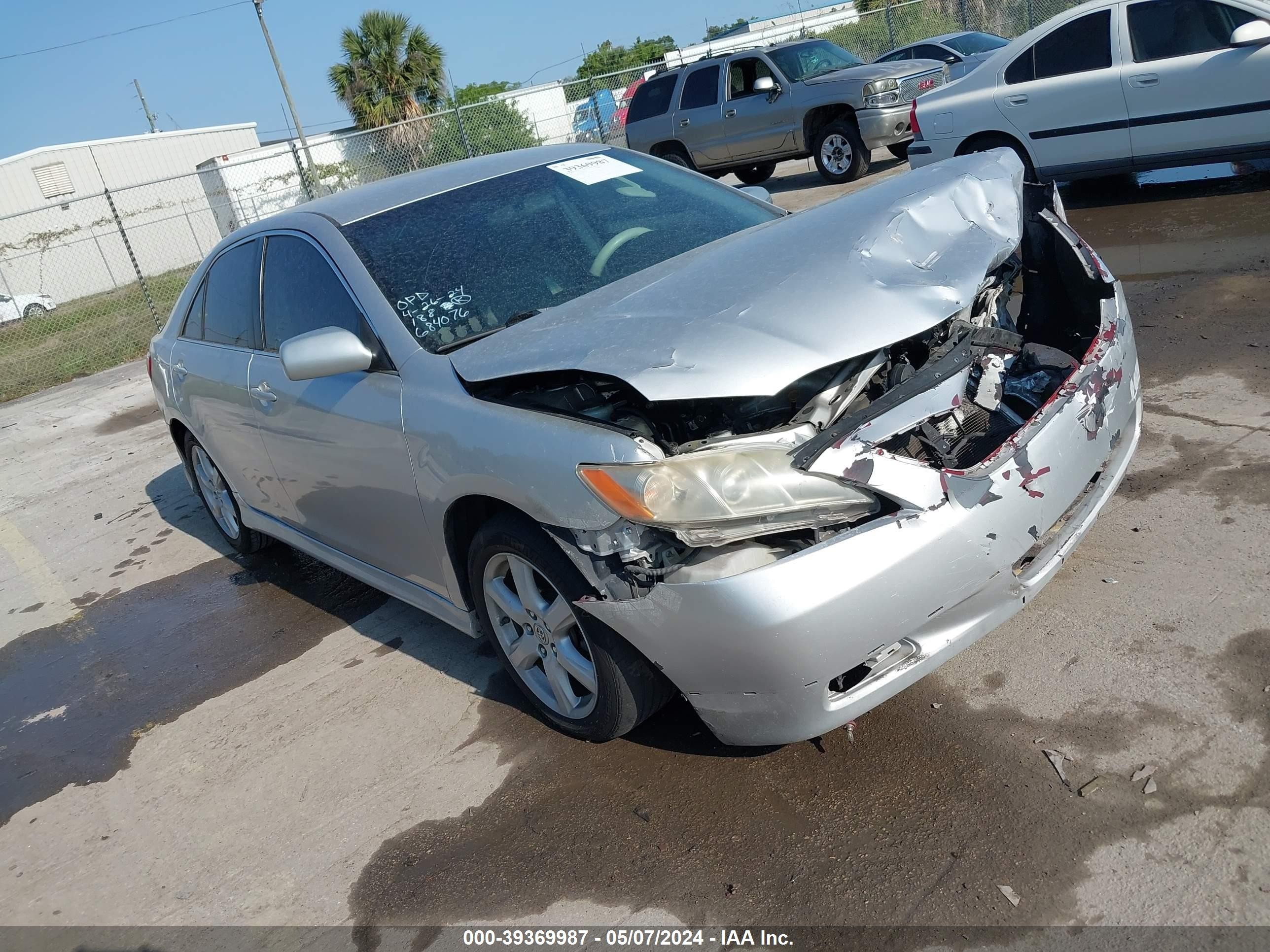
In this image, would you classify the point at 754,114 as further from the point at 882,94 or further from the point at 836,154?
the point at 882,94

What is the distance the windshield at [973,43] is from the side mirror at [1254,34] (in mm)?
8826

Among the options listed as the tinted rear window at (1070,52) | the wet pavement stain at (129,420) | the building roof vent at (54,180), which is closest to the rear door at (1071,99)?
the tinted rear window at (1070,52)

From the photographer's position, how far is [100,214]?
3309 centimetres

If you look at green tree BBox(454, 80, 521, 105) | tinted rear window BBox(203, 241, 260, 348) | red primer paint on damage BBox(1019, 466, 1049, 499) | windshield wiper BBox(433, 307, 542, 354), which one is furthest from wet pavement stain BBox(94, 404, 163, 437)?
green tree BBox(454, 80, 521, 105)

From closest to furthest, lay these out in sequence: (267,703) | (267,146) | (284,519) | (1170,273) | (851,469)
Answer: (851,469)
(267,703)
(284,519)
(1170,273)
(267,146)

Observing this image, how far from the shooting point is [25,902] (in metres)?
3.24

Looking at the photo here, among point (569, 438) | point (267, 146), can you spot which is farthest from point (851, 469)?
point (267, 146)

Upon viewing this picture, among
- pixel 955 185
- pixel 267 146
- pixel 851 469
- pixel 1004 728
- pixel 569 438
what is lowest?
pixel 1004 728

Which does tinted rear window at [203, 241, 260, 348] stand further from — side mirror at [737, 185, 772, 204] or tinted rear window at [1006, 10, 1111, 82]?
tinted rear window at [1006, 10, 1111, 82]

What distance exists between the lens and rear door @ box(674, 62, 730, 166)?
14828mm

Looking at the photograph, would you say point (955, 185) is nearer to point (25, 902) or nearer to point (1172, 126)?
point (25, 902)

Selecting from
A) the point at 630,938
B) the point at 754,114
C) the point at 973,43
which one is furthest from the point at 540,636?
the point at 973,43

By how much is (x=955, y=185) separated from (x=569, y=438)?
1570 mm

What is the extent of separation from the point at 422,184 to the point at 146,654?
257 cm
